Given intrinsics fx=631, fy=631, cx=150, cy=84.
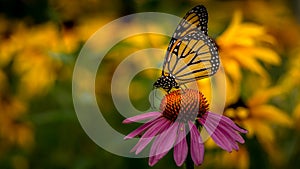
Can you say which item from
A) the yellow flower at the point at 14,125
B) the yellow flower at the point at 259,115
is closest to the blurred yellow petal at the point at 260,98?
the yellow flower at the point at 259,115

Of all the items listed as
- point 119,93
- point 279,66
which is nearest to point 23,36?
point 119,93

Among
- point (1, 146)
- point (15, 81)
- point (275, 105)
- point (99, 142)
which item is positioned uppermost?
point (15, 81)

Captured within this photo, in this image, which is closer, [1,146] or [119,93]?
[119,93]

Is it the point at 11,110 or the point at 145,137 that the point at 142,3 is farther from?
the point at 145,137

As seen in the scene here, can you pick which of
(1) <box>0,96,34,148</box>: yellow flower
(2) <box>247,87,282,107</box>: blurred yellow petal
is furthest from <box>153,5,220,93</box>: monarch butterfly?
(1) <box>0,96,34,148</box>: yellow flower

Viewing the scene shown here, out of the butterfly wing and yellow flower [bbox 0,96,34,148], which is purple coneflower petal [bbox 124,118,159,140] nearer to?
the butterfly wing

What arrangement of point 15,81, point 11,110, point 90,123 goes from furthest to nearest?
point 15,81, point 11,110, point 90,123

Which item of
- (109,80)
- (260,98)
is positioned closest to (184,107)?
(260,98)
